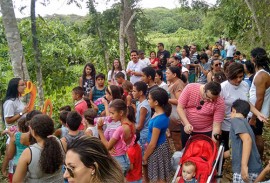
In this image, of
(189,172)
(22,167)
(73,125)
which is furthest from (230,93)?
(22,167)

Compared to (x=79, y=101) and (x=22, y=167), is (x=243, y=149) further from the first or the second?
(x=79, y=101)

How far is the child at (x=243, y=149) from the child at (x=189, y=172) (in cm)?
45

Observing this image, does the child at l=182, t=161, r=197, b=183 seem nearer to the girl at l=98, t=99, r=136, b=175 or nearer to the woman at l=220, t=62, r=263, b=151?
the girl at l=98, t=99, r=136, b=175

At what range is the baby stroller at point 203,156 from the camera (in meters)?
3.71

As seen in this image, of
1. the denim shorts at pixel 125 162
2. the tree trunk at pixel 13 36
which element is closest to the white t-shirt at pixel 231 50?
the tree trunk at pixel 13 36

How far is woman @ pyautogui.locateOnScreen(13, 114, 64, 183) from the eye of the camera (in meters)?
2.80

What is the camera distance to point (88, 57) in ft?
39.5

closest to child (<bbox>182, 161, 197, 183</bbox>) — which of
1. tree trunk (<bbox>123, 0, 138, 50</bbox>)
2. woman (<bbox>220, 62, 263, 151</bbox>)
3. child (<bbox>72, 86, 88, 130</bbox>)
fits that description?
woman (<bbox>220, 62, 263, 151</bbox>)

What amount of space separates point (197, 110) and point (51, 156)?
202 cm

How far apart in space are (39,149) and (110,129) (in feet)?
4.33

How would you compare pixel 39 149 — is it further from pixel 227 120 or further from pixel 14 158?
pixel 227 120

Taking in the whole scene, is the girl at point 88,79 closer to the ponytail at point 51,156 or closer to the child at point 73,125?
the child at point 73,125

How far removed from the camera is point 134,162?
13.1ft

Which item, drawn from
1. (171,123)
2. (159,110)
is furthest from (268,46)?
(159,110)
